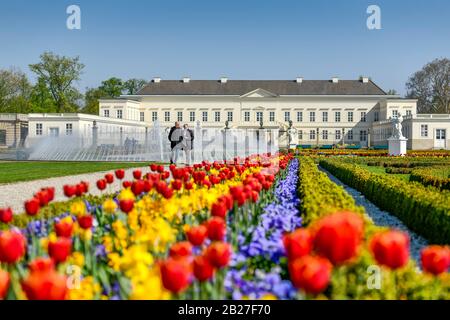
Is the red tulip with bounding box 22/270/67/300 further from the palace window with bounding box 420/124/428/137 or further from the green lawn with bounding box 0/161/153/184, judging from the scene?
the palace window with bounding box 420/124/428/137

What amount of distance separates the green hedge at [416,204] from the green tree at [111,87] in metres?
67.5

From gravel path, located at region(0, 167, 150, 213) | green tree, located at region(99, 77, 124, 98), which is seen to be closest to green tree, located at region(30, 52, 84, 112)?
green tree, located at region(99, 77, 124, 98)

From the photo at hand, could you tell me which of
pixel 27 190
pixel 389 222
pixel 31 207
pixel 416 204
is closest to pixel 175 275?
pixel 31 207

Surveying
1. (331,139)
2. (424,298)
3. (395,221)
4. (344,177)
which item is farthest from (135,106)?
(424,298)

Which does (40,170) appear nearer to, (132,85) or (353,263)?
(353,263)

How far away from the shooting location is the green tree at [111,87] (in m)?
74.1

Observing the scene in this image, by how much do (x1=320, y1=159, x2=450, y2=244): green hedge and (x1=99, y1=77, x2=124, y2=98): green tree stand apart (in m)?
67.5

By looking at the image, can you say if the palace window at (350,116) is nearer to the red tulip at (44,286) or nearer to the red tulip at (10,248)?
the red tulip at (10,248)

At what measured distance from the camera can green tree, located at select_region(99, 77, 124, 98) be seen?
7406cm

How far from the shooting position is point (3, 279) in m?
1.71

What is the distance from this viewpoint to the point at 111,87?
74562mm

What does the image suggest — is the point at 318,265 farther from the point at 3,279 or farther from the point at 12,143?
the point at 12,143

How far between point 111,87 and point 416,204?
71432mm
